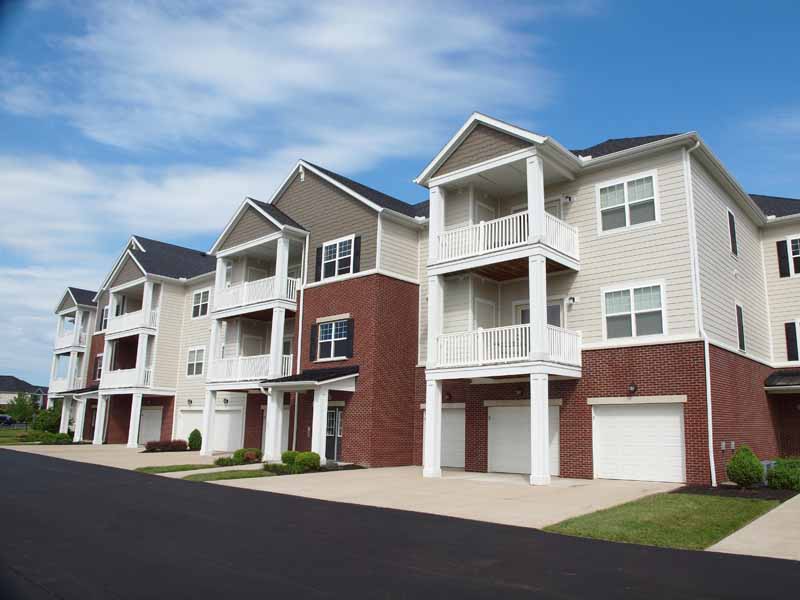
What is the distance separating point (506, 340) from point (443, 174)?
638cm

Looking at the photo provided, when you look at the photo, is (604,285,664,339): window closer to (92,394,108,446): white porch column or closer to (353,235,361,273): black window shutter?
(353,235,361,273): black window shutter

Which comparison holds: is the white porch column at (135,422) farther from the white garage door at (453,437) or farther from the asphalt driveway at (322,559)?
the asphalt driveway at (322,559)

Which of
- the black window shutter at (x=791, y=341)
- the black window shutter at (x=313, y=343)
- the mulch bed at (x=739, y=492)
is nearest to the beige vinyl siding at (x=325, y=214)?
the black window shutter at (x=313, y=343)

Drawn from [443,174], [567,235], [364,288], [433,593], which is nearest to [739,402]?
[567,235]

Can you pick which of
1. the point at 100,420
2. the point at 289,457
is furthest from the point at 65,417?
the point at 289,457

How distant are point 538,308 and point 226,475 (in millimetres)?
10671

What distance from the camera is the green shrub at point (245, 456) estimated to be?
967 inches

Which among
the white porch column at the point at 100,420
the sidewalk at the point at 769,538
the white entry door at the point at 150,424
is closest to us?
the sidewalk at the point at 769,538

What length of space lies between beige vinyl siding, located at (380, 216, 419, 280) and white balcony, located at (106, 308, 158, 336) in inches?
742

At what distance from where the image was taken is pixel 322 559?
8438 millimetres

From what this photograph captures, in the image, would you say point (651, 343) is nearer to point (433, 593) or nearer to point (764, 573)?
point (764, 573)

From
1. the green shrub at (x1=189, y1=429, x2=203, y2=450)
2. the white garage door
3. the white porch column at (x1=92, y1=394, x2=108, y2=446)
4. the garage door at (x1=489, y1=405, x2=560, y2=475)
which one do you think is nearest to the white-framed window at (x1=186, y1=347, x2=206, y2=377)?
the green shrub at (x1=189, y1=429, x2=203, y2=450)

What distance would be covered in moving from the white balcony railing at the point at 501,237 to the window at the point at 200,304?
64.9 ft

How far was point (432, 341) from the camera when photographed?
21.0 meters
